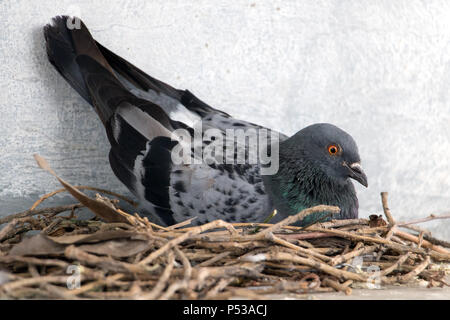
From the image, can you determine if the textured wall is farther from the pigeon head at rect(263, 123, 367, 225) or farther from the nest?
the nest

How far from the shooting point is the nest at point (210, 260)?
51.6 inches

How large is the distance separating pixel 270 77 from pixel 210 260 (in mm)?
1283

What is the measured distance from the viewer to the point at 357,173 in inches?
82.9

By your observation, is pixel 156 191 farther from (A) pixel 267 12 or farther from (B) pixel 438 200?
(B) pixel 438 200

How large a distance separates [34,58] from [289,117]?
1274 mm

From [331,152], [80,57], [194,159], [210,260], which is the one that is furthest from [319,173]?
[80,57]

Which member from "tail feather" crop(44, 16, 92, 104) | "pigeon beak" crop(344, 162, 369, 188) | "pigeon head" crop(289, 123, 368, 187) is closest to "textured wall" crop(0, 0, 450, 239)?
"tail feather" crop(44, 16, 92, 104)

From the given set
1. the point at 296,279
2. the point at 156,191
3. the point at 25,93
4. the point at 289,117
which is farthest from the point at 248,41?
the point at 296,279

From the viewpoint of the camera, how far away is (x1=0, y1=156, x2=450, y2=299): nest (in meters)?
1.31

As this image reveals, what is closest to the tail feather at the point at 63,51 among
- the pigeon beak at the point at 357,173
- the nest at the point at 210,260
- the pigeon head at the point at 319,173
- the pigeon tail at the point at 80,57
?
the pigeon tail at the point at 80,57

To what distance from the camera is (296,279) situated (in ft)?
5.06

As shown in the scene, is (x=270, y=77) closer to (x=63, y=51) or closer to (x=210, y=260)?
(x=63, y=51)

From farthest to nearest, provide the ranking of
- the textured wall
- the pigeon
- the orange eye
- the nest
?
the textured wall, the orange eye, the pigeon, the nest

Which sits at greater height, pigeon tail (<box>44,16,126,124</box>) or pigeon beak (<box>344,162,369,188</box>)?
pigeon tail (<box>44,16,126,124</box>)
